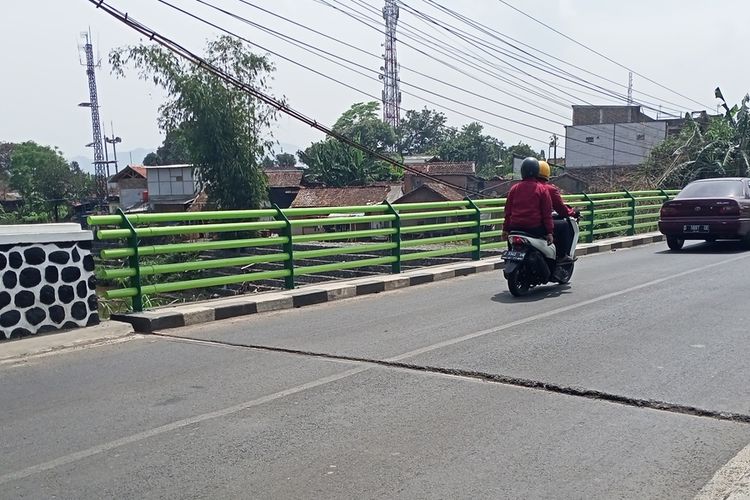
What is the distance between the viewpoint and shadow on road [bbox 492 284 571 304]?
9618mm

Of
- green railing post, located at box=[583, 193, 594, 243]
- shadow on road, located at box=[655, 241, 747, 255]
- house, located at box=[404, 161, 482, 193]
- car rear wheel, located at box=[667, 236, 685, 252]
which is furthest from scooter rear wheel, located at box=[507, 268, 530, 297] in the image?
house, located at box=[404, 161, 482, 193]

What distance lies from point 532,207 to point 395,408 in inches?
220

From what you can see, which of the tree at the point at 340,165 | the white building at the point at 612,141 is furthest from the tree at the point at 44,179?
the white building at the point at 612,141

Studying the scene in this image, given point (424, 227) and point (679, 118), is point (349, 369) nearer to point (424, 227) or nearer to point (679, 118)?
point (424, 227)

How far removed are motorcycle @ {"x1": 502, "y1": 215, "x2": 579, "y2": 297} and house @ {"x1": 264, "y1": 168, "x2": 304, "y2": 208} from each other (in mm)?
44102

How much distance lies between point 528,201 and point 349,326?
342 cm

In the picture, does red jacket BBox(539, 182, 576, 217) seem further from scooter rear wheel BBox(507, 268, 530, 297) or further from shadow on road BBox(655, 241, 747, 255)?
shadow on road BBox(655, 241, 747, 255)

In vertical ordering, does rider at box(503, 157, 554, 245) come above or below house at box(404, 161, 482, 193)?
below

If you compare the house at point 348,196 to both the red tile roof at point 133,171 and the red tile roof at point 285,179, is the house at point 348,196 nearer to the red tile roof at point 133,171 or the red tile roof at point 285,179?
the red tile roof at point 285,179

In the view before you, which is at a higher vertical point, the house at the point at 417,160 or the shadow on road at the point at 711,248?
the house at the point at 417,160

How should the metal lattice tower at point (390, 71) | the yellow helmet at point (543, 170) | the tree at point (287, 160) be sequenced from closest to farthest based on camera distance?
the yellow helmet at point (543, 170)
the metal lattice tower at point (390, 71)
the tree at point (287, 160)

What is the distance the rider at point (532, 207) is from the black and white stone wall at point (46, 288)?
18.6 ft

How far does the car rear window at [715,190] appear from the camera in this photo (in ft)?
49.5

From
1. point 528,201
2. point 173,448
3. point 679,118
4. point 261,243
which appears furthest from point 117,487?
point 679,118
